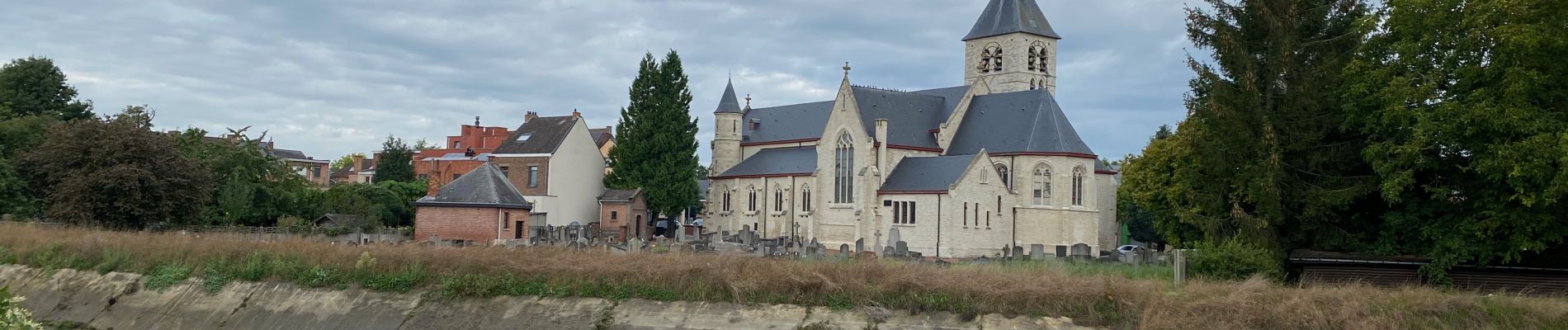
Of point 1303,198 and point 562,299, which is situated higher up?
point 1303,198

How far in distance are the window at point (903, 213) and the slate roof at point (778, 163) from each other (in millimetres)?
5502

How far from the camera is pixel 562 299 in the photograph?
75.8 feet

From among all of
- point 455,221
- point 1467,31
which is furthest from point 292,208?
point 1467,31

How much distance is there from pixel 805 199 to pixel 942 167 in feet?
26.7

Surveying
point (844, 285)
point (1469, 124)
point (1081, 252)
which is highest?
point (1469, 124)

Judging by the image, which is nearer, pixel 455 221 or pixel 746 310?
pixel 746 310

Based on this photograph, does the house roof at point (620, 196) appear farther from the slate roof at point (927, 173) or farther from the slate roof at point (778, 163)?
the slate roof at point (927, 173)

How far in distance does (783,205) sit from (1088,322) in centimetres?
3734

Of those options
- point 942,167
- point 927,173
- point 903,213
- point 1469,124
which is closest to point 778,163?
point 903,213

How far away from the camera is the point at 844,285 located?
21.7m

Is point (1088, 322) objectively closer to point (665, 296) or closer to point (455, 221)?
point (665, 296)

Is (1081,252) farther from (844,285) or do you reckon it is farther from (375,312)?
(375,312)

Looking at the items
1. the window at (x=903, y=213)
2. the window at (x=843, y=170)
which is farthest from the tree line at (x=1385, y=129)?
the window at (x=843, y=170)

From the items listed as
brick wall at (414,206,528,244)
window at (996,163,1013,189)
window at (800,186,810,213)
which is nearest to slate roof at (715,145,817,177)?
window at (800,186,810,213)
